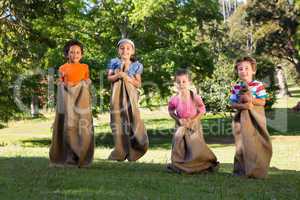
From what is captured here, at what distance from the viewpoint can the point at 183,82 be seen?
8.24 metres

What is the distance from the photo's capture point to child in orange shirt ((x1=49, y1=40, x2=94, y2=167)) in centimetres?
855

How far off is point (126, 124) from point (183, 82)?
1644mm

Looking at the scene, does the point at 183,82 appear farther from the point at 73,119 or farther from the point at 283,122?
the point at 283,122

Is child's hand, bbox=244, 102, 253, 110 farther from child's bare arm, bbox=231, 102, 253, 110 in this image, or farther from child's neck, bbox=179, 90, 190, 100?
child's neck, bbox=179, 90, 190, 100

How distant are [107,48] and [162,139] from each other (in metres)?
7.07

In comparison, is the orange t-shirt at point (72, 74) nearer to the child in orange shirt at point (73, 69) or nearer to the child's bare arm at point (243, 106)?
the child in orange shirt at point (73, 69)

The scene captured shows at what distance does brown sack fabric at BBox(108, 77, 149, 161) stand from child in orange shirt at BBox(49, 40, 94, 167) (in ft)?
2.30

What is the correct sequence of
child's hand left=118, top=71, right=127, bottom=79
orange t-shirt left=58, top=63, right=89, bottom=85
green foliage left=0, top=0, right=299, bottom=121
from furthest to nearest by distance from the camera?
green foliage left=0, top=0, right=299, bottom=121 → child's hand left=118, top=71, right=127, bottom=79 → orange t-shirt left=58, top=63, right=89, bottom=85

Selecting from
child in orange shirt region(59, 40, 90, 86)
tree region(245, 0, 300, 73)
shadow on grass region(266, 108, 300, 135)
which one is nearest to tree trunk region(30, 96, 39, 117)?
shadow on grass region(266, 108, 300, 135)

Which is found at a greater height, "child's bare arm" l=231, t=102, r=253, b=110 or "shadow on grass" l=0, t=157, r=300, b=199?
"child's bare arm" l=231, t=102, r=253, b=110

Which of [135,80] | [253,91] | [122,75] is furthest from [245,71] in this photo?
[122,75]

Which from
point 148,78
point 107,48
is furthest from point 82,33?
point 148,78

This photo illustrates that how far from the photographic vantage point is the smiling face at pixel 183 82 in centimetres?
824

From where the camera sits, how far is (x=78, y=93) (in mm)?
8734
